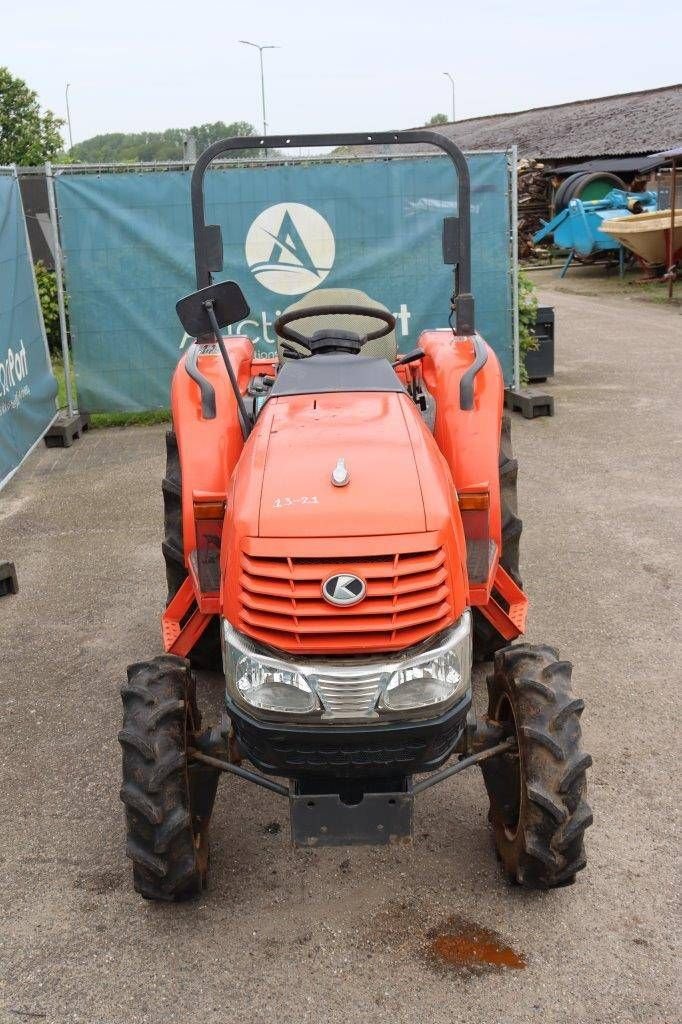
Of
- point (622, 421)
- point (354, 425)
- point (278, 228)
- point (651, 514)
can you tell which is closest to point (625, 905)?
point (354, 425)

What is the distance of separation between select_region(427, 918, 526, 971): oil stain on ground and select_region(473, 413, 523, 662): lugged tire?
1.42m

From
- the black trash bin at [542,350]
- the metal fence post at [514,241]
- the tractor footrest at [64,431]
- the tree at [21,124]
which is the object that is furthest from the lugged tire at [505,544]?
the tree at [21,124]

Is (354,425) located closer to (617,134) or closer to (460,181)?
(460,181)

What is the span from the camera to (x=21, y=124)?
74.6 ft

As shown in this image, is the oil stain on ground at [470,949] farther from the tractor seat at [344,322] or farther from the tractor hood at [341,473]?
the tractor seat at [344,322]

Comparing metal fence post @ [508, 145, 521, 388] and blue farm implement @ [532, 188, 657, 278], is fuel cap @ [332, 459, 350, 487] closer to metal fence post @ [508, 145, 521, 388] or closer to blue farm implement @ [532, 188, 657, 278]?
metal fence post @ [508, 145, 521, 388]

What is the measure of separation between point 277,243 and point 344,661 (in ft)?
23.2

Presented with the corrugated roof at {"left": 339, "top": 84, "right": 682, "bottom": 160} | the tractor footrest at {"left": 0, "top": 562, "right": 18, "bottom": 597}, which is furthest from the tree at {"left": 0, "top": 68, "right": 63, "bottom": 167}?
the tractor footrest at {"left": 0, "top": 562, "right": 18, "bottom": 597}

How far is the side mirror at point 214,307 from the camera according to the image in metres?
3.34

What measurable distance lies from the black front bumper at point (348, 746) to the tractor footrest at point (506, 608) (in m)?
1.17

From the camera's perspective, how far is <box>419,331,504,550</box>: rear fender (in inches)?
147

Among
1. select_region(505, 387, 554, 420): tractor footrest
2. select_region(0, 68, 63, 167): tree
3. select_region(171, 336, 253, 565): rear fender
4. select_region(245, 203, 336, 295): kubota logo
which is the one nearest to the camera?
select_region(171, 336, 253, 565): rear fender

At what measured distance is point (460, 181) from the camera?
3.98m

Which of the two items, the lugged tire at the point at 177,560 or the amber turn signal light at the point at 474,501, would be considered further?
the lugged tire at the point at 177,560
